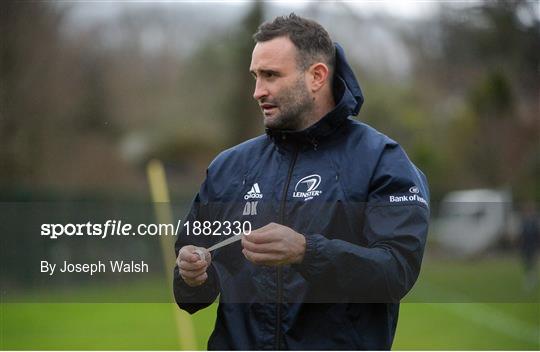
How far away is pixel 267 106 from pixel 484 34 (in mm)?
9246

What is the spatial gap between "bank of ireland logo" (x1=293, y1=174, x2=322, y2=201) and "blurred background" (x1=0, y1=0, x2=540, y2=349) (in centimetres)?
498

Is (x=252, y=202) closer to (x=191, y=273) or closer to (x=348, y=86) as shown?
(x=191, y=273)

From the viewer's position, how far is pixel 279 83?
233 cm

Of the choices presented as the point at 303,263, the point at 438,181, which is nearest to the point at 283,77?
the point at 303,263

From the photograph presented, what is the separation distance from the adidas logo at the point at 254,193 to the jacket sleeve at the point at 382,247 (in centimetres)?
22

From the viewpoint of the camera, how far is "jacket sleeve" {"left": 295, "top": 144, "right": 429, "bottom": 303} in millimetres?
2105

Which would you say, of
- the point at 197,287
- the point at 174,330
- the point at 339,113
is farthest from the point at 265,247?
the point at 174,330

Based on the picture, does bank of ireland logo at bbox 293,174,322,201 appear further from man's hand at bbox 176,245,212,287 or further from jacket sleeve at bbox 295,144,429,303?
man's hand at bbox 176,245,212,287

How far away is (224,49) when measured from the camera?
50.9ft

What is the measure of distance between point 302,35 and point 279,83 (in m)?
0.14

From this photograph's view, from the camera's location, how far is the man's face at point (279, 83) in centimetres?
232

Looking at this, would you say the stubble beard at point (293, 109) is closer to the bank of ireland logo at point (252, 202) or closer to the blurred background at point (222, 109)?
the bank of ireland logo at point (252, 202)

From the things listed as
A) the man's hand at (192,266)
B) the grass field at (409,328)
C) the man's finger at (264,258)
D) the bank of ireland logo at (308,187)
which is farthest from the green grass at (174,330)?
the man's finger at (264,258)

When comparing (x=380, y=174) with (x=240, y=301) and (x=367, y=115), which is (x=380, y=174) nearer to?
(x=240, y=301)
